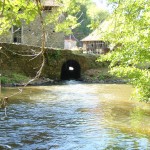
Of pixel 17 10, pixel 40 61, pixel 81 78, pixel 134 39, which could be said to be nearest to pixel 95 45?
pixel 81 78

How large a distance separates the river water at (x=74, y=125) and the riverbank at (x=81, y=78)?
29.3ft

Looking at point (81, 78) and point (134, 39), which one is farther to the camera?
point (81, 78)

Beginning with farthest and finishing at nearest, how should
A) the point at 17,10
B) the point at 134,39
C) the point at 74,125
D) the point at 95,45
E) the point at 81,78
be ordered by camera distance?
the point at 95,45, the point at 81,78, the point at 134,39, the point at 74,125, the point at 17,10

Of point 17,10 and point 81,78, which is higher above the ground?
point 17,10

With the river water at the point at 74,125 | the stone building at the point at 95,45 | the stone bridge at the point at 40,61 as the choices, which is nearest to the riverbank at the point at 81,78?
the stone bridge at the point at 40,61

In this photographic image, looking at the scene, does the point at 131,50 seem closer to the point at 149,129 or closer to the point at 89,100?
the point at 149,129

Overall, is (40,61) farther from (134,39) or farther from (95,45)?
(95,45)

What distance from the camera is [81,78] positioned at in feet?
122

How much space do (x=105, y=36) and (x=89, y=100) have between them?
4899 millimetres

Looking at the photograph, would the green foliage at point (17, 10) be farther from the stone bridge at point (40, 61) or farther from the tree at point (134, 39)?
the stone bridge at point (40, 61)

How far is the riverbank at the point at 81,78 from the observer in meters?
27.5

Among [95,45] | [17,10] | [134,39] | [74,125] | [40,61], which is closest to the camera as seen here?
[17,10]

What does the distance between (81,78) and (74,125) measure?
25.0 metres

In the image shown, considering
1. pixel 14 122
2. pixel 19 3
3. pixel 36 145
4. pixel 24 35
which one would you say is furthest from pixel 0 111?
pixel 24 35
